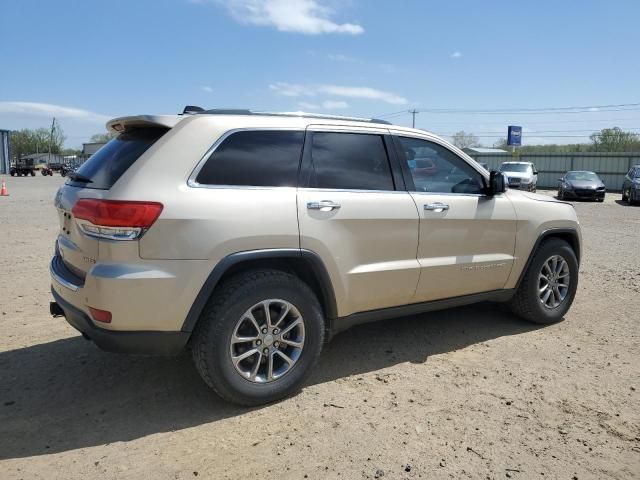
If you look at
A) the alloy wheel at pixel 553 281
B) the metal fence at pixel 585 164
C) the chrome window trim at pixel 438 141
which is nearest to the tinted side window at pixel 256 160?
the chrome window trim at pixel 438 141

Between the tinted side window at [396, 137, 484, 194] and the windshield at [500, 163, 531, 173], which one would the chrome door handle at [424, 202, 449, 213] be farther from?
the windshield at [500, 163, 531, 173]

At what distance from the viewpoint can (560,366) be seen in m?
4.07

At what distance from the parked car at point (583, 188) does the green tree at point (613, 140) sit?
35.0 meters

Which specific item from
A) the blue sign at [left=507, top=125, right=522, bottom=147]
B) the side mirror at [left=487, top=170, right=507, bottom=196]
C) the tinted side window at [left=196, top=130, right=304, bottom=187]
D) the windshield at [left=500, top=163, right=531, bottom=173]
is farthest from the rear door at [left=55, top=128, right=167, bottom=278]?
the blue sign at [left=507, top=125, right=522, bottom=147]

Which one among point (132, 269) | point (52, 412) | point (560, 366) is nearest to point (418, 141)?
point (560, 366)

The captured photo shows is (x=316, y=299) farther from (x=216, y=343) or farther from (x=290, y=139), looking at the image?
(x=290, y=139)

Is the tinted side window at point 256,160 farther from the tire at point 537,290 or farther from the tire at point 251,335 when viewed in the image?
the tire at point 537,290

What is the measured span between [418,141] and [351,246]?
120 centimetres

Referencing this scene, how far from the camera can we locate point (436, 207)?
161 inches

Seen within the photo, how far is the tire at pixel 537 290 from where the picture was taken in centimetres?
490

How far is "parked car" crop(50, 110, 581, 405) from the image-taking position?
2986 mm

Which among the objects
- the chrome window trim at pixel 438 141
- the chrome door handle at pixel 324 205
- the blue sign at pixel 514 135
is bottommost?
the chrome door handle at pixel 324 205

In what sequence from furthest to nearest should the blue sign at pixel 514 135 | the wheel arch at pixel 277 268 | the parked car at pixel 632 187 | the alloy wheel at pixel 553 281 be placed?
the blue sign at pixel 514 135 < the parked car at pixel 632 187 < the alloy wheel at pixel 553 281 < the wheel arch at pixel 277 268

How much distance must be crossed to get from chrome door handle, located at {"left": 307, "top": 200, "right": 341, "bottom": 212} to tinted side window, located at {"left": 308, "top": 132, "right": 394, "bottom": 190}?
0.47 feet
